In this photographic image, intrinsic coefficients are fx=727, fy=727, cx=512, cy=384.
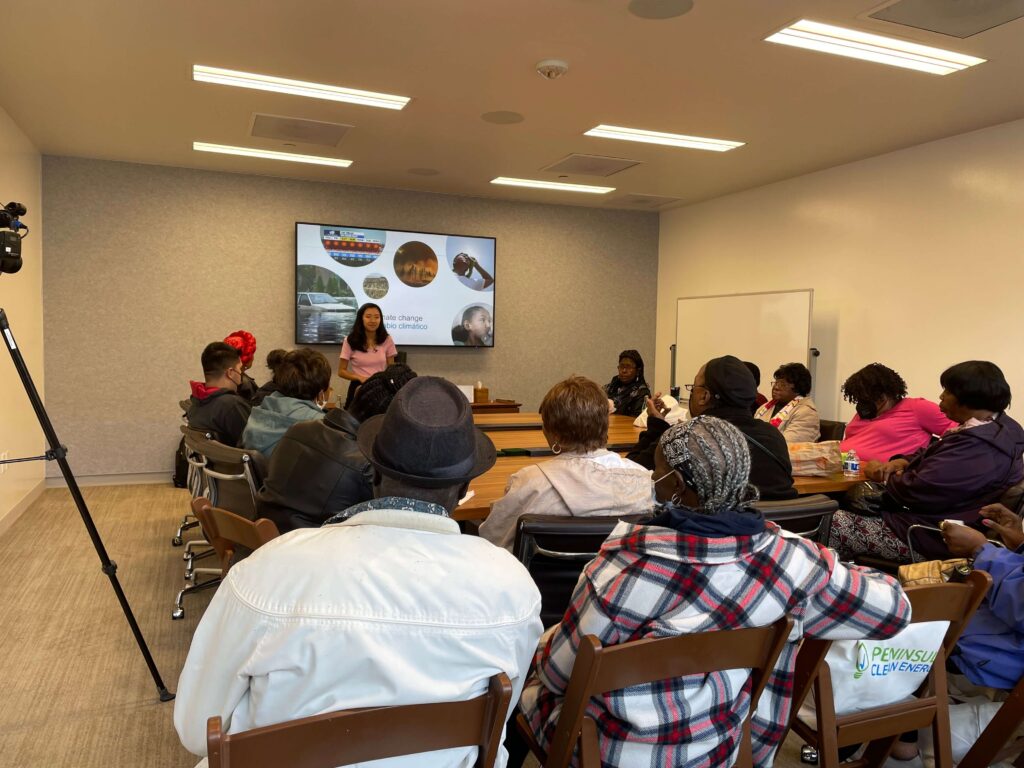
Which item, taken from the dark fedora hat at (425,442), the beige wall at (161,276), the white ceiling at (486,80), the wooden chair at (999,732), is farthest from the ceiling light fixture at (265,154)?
the wooden chair at (999,732)

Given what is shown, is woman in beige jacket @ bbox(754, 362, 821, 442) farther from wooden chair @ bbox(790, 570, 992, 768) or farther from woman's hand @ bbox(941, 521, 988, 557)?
wooden chair @ bbox(790, 570, 992, 768)

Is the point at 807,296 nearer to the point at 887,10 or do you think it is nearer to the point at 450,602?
the point at 887,10

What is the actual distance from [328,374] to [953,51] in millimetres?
3389

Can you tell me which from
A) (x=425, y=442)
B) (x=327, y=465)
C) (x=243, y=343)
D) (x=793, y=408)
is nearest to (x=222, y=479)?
(x=327, y=465)

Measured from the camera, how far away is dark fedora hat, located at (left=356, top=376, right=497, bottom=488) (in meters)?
1.23

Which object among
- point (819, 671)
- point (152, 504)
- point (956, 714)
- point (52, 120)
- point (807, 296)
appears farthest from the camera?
point (807, 296)

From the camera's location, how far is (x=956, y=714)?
1978mm

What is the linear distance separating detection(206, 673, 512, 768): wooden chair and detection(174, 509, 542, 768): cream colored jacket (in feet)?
0.10

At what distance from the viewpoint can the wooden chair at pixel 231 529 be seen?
1.74m

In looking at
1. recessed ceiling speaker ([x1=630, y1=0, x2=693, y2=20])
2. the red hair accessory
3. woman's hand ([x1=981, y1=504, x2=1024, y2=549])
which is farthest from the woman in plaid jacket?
the red hair accessory

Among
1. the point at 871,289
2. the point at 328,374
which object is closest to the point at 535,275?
the point at 871,289

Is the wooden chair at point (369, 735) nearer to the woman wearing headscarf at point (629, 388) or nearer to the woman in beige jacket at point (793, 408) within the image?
the woman in beige jacket at point (793, 408)

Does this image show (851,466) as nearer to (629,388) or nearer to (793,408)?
(793,408)

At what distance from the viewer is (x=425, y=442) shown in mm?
1228
